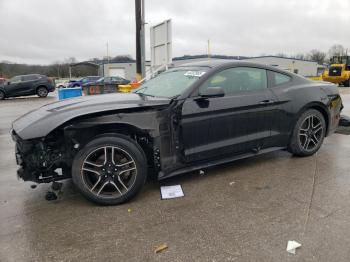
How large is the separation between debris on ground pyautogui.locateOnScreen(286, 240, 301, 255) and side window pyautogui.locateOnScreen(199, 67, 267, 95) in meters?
2.02

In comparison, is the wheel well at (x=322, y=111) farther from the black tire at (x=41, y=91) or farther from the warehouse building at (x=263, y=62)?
the warehouse building at (x=263, y=62)

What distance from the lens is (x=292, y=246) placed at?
2637 mm

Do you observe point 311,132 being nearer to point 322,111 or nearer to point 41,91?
point 322,111

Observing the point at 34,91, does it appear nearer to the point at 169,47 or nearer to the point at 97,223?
the point at 169,47

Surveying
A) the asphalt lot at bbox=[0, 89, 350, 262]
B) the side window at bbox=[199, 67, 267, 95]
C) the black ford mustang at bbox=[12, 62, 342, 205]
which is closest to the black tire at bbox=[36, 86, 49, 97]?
the asphalt lot at bbox=[0, 89, 350, 262]

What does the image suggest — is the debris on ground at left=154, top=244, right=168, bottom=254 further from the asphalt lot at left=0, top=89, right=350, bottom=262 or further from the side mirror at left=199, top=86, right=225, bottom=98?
the side mirror at left=199, top=86, right=225, bottom=98

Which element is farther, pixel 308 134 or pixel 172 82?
pixel 308 134

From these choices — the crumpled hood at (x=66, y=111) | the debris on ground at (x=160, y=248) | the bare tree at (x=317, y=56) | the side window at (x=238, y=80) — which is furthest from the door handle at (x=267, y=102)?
the bare tree at (x=317, y=56)

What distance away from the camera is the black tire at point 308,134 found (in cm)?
488

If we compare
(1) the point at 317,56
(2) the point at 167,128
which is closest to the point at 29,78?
(2) the point at 167,128

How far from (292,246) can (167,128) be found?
1.79 m

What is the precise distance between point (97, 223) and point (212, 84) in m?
2.14

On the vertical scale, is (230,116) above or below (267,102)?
below

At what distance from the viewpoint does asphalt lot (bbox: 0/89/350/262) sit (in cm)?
261
